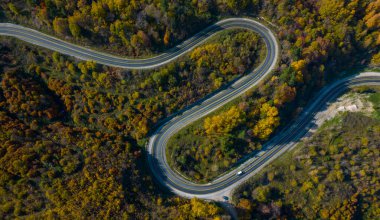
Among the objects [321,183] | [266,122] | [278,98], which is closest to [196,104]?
[266,122]

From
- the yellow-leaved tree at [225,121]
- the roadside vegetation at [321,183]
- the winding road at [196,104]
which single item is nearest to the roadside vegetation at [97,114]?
the winding road at [196,104]

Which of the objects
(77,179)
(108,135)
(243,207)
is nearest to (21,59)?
(108,135)

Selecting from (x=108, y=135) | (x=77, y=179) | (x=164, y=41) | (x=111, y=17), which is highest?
(x=111, y=17)

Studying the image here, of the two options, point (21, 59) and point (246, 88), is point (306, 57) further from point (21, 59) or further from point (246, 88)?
point (21, 59)

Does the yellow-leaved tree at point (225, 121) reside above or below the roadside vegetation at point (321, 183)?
above

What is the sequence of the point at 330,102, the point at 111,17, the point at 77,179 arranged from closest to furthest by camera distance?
the point at 77,179, the point at 111,17, the point at 330,102

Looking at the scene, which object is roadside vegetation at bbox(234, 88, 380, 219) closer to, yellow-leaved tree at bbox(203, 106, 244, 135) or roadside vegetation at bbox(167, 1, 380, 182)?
roadside vegetation at bbox(167, 1, 380, 182)

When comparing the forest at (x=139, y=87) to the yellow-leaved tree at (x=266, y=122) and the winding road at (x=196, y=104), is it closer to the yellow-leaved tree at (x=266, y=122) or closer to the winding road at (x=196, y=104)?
the yellow-leaved tree at (x=266, y=122)
